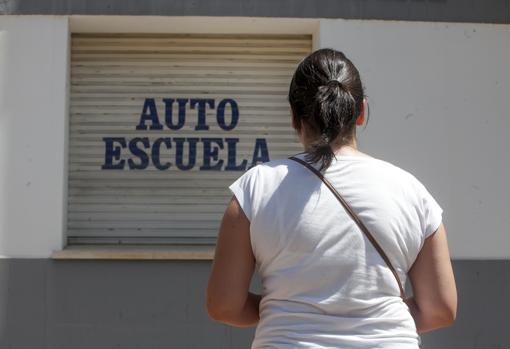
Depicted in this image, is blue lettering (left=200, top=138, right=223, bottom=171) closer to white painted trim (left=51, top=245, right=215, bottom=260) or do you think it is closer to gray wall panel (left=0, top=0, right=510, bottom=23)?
white painted trim (left=51, top=245, right=215, bottom=260)

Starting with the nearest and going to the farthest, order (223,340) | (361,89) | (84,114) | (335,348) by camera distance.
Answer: (335,348) < (361,89) < (223,340) < (84,114)

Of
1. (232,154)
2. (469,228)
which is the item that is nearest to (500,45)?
(469,228)

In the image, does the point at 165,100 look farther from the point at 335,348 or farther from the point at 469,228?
the point at 335,348

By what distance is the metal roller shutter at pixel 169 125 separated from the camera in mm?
6148

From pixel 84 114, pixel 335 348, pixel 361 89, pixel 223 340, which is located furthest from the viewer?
pixel 84 114

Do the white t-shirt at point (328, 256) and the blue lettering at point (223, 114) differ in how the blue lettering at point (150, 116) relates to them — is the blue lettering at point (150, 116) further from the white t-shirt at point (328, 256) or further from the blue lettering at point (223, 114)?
the white t-shirt at point (328, 256)

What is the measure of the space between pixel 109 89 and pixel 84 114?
0.94 feet

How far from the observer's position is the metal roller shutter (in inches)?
242

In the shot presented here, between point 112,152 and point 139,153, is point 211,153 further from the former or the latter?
point 112,152

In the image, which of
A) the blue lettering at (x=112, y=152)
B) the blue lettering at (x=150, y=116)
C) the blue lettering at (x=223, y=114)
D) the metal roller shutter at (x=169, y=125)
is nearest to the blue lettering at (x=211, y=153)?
the metal roller shutter at (x=169, y=125)

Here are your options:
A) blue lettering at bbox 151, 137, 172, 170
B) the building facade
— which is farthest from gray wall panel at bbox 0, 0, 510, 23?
blue lettering at bbox 151, 137, 172, 170

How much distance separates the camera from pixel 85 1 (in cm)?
584

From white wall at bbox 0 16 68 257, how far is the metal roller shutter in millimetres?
371

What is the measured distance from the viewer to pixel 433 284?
223 cm
